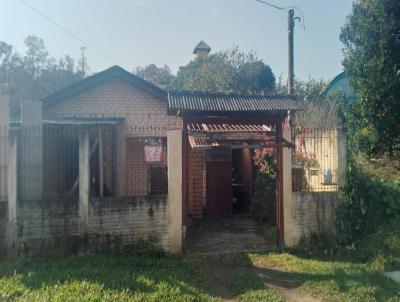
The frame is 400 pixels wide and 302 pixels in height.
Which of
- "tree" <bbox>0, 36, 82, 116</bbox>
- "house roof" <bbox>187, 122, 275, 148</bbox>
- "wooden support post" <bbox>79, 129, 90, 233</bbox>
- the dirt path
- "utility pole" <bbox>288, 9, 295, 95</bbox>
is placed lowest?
the dirt path

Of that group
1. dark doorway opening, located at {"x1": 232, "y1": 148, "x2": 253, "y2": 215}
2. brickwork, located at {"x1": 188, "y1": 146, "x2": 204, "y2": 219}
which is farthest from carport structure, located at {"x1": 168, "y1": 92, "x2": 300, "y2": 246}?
dark doorway opening, located at {"x1": 232, "y1": 148, "x2": 253, "y2": 215}

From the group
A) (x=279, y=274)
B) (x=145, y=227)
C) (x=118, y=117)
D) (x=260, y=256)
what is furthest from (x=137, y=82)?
(x=279, y=274)

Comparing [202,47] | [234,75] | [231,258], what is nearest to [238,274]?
[231,258]

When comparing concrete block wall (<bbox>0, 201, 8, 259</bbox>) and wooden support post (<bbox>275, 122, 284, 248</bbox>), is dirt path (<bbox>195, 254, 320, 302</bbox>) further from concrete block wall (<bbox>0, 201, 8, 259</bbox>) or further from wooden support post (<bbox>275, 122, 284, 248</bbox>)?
concrete block wall (<bbox>0, 201, 8, 259</bbox>)

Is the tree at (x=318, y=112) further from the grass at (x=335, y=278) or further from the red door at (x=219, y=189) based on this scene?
the grass at (x=335, y=278)

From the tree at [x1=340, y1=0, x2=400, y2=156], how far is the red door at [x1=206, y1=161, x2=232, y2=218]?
4.35 m

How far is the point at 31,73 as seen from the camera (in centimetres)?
3038

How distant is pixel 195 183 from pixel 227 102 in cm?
421

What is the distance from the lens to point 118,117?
351 inches

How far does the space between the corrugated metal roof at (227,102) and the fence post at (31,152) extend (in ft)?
8.04

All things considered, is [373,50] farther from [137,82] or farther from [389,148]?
[137,82]

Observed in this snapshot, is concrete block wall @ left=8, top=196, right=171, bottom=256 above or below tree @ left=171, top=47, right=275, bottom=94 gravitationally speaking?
below

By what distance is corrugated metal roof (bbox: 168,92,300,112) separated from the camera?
6070 mm

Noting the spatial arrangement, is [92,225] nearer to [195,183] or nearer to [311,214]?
[311,214]
